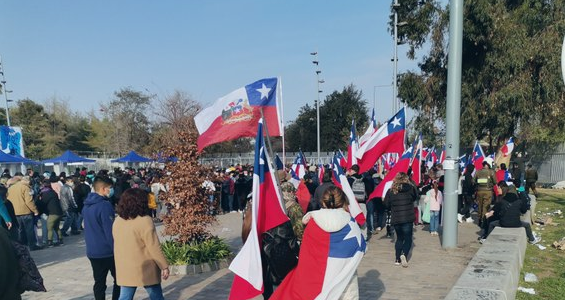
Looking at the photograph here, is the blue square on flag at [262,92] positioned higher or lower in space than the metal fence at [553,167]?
higher

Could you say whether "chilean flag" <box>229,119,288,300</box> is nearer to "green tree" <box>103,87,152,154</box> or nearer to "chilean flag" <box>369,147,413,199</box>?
"chilean flag" <box>369,147,413,199</box>

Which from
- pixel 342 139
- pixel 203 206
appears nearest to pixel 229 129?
pixel 203 206

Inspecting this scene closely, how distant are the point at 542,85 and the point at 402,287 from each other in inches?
677

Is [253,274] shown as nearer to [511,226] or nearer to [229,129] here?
[229,129]

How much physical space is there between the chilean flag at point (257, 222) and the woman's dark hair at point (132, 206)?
1173 millimetres

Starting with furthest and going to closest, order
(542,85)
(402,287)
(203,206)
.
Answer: (542,85) → (203,206) → (402,287)

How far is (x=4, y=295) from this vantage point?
2912 mm

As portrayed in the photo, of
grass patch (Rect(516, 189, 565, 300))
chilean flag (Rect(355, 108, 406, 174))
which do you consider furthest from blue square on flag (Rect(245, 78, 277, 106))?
grass patch (Rect(516, 189, 565, 300))

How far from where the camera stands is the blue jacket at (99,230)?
5.36 meters

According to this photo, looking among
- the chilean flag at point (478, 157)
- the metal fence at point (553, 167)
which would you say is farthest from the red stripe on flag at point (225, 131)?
the metal fence at point (553, 167)

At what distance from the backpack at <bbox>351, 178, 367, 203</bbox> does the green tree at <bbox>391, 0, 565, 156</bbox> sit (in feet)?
41.5

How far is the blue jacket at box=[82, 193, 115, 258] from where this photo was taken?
211 inches

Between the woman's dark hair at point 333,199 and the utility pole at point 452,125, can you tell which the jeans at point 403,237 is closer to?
the utility pole at point 452,125

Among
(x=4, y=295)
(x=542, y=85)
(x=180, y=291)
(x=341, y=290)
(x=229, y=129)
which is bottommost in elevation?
(x=180, y=291)
